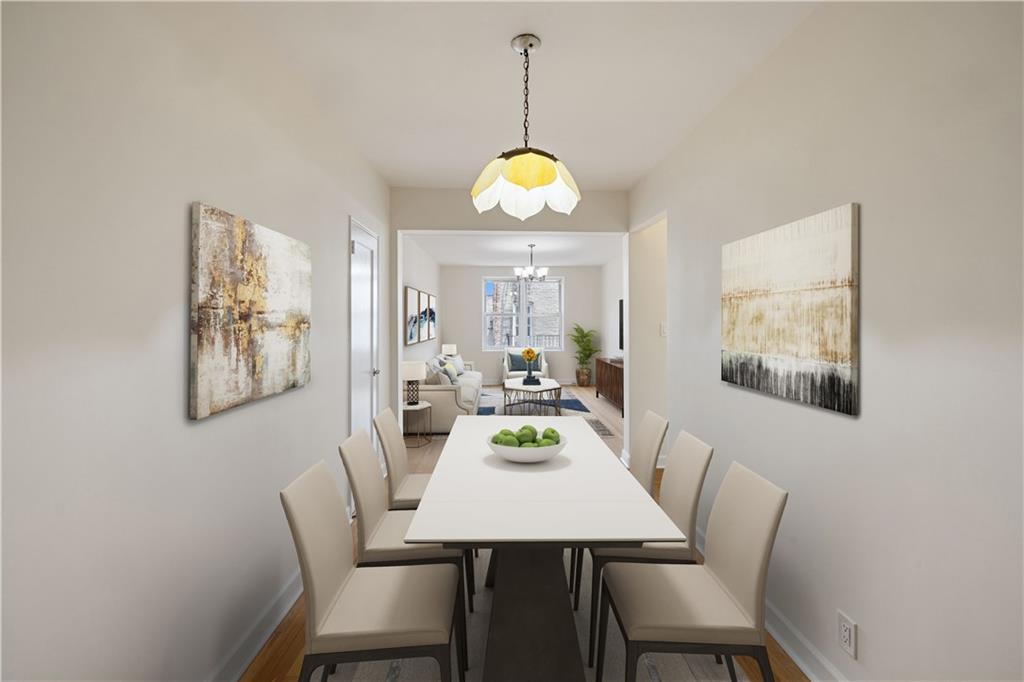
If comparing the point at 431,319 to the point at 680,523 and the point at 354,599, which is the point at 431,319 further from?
the point at 354,599

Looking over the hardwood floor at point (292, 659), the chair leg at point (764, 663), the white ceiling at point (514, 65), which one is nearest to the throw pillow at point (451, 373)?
the white ceiling at point (514, 65)

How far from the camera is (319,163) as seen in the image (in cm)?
272

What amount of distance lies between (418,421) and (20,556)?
4.66 meters

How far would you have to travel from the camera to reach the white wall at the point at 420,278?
22.1ft

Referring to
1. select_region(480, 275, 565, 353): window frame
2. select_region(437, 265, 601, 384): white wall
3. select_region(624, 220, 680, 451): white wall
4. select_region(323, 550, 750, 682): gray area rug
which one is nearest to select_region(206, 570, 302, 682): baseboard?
select_region(323, 550, 750, 682): gray area rug

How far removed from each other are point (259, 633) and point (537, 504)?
1413mm

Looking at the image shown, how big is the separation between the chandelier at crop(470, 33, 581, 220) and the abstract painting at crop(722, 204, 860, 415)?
0.89 metres

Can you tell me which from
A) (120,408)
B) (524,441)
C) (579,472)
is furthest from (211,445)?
(579,472)

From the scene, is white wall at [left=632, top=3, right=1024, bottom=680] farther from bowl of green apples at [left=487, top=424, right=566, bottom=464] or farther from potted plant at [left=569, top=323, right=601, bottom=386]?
potted plant at [left=569, top=323, right=601, bottom=386]

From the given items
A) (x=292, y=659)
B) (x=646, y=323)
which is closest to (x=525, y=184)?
(x=292, y=659)

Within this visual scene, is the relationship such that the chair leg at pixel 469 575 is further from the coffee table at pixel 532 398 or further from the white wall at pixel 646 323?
the coffee table at pixel 532 398

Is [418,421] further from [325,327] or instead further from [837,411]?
[837,411]

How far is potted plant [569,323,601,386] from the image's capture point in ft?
32.7

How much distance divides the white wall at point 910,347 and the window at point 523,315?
8144mm
